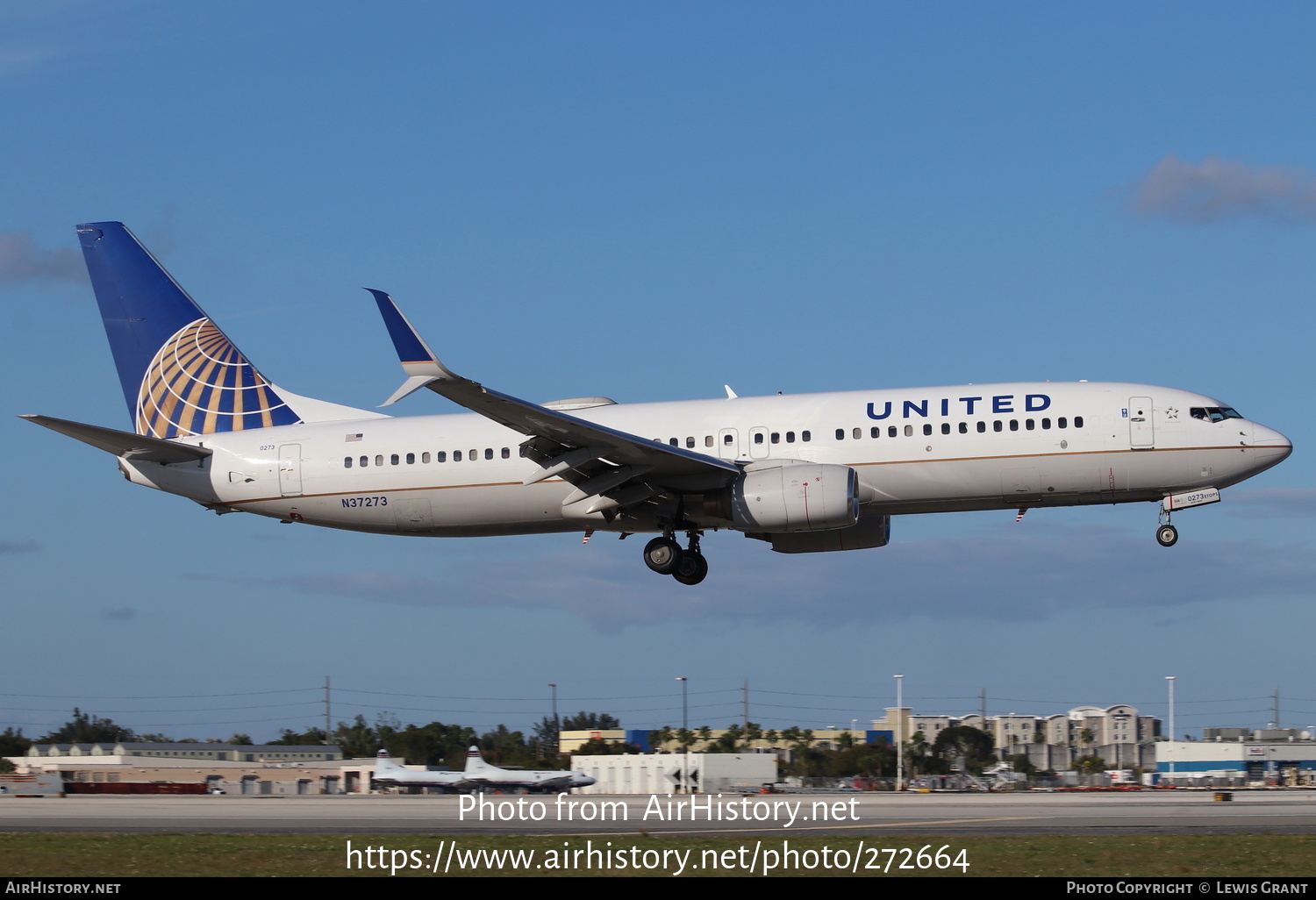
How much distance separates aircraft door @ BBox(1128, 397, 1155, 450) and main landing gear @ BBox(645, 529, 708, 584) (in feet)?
36.1

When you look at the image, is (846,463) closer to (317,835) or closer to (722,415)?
(722,415)

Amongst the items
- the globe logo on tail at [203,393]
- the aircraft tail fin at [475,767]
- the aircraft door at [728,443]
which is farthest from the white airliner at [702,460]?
the aircraft tail fin at [475,767]

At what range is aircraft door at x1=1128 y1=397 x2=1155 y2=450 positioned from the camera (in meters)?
34.5

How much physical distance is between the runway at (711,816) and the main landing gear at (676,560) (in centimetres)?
574

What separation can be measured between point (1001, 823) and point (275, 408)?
23299 millimetres

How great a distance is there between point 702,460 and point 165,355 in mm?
18162

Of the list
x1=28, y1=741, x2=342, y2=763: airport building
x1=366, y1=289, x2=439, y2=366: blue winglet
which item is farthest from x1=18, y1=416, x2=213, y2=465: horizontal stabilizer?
x1=28, y1=741, x2=342, y2=763: airport building

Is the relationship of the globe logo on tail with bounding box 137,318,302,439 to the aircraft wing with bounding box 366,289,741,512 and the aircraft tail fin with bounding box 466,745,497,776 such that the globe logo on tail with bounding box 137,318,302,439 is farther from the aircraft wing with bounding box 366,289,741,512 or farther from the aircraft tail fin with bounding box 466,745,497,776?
the aircraft tail fin with bounding box 466,745,497,776

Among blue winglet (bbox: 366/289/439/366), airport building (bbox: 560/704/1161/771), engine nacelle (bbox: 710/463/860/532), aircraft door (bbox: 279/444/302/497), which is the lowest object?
airport building (bbox: 560/704/1161/771)

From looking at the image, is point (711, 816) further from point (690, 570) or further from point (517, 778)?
point (517, 778)

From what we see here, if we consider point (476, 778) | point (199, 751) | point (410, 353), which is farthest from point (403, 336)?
point (199, 751)

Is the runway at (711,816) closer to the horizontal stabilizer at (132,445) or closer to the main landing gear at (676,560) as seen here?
the main landing gear at (676,560)

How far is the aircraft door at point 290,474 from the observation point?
38.8 meters

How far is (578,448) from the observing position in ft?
114
